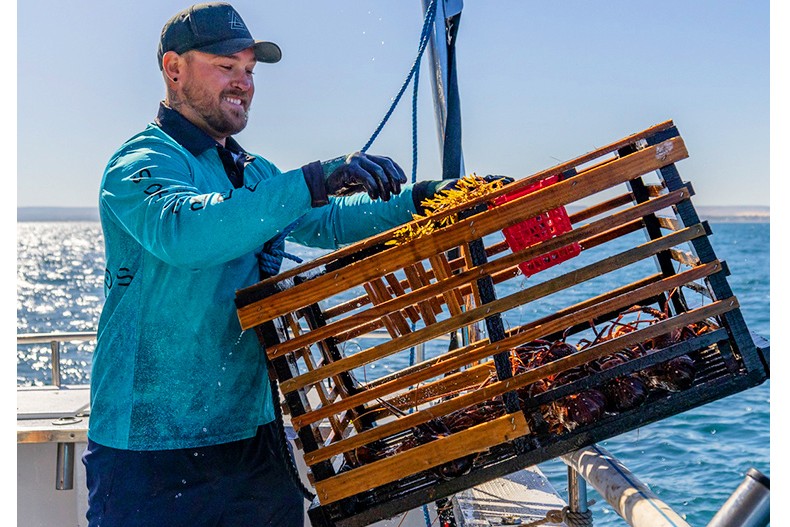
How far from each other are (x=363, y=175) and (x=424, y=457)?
0.63m

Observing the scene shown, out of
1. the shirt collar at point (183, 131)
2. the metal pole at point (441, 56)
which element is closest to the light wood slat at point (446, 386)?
the shirt collar at point (183, 131)

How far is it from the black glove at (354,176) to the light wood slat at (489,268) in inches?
10.1

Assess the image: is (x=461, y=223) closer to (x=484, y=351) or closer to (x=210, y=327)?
(x=484, y=351)

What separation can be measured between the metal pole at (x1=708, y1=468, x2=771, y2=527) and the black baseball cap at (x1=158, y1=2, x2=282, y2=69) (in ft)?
5.81

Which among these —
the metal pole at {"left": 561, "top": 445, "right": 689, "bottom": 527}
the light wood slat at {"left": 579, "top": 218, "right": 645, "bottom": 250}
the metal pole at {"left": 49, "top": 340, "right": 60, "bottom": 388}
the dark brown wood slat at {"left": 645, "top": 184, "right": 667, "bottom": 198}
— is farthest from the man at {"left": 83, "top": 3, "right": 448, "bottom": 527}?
the metal pole at {"left": 49, "top": 340, "right": 60, "bottom": 388}

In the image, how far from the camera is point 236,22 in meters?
2.44

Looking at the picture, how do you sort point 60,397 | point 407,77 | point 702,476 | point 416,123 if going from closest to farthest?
1. point 407,77
2. point 416,123
3. point 60,397
4. point 702,476

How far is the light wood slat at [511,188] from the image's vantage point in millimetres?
1903

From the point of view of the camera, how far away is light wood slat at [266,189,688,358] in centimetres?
188

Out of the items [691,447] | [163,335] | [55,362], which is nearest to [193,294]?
[163,335]

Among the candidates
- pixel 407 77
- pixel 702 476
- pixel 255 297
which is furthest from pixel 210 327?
pixel 702 476

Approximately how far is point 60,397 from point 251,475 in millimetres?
2985

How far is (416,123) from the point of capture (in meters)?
3.18

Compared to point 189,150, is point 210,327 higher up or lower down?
lower down
